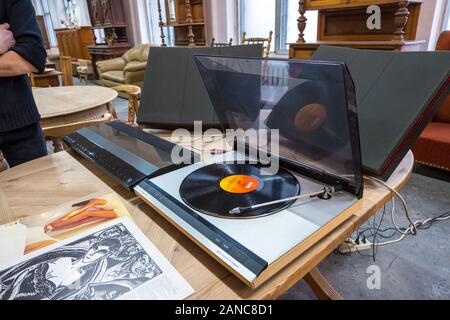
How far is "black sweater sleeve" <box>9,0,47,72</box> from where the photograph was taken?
3.47 feet

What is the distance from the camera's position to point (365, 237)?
1.61 meters

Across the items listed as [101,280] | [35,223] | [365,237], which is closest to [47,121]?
[35,223]

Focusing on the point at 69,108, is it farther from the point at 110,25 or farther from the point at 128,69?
the point at 110,25

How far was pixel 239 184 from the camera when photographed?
2.13ft

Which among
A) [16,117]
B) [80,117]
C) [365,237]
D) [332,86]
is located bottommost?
[365,237]

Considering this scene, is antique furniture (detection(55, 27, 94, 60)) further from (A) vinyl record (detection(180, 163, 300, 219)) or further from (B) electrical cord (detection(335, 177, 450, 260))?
(A) vinyl record (detection(180, 163, 300, 219))

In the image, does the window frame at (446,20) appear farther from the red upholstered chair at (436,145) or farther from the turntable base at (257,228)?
the turntable base at (257,228)

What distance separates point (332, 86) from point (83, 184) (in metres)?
0.66

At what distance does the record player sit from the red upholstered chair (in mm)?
1728

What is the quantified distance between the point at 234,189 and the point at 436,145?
6.40ft

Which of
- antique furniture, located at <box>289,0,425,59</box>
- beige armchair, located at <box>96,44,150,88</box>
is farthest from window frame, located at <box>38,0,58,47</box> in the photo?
antique furniture, located at <box>289,0,425,59</box>

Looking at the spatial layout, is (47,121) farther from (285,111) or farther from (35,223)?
(285,111)

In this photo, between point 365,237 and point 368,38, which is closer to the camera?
point 365,237

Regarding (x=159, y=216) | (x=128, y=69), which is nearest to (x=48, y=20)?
(x=128, y=69)
